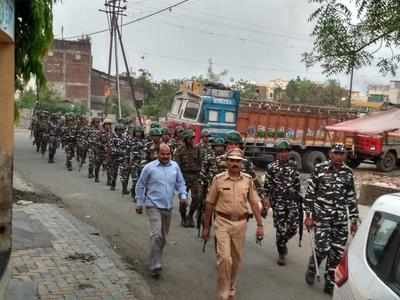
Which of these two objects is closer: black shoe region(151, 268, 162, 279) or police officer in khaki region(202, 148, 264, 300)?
police officer in khaki region(202, 148, 264, 300)

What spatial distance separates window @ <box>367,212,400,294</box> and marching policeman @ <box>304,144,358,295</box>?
235 cm

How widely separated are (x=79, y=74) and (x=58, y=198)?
172 ft

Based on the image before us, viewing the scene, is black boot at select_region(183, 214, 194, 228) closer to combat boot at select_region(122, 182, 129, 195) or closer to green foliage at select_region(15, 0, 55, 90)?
combat boot at select_region(122, 182, 129, 195)

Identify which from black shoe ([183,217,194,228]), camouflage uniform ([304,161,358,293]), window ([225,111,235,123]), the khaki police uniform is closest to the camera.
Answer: the khaki police uniform

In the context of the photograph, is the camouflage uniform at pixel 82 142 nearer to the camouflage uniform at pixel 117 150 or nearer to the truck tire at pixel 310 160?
the camouflage uniform at pixel 117 150

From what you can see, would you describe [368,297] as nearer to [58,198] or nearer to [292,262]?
[292,262]

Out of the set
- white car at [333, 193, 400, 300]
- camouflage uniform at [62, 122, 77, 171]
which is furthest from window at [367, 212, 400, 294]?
camouflage uniform at [62, 122, 77, 171]

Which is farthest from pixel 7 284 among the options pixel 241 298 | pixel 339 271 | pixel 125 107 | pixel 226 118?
pixel 125 107

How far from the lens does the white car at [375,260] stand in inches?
121

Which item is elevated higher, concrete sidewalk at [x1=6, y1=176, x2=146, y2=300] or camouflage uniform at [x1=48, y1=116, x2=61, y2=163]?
camouflage uniform at [x1=48, y1=116, x2=61, y2=163]

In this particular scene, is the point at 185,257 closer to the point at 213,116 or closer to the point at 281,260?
the point at 281,260

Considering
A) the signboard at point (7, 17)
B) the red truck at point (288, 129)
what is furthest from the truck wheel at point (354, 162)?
the signboard at point (7, 17)

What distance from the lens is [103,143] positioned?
1412 cm

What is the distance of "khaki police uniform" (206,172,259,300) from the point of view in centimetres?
514
